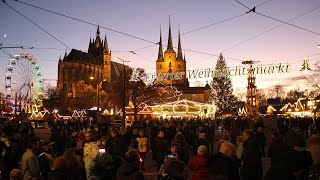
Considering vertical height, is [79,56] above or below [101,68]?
above

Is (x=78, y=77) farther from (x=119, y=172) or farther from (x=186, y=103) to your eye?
(x=119, y=172)

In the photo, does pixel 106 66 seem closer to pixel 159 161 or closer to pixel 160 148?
pixel 159 161

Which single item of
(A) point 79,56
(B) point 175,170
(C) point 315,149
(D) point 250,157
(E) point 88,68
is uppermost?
(A) point 79,56

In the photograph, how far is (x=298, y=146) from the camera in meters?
7.10

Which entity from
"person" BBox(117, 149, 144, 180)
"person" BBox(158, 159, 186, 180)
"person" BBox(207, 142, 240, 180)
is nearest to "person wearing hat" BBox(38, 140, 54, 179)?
"person" BBox(117, 149, 144, 180)

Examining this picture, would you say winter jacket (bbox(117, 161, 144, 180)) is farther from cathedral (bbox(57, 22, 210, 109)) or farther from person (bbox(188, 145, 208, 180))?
cathedral (bbox(57, 22, 210, 109))

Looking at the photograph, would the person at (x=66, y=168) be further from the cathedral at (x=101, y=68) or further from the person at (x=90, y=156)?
the cathedral at (x=101, y=68)

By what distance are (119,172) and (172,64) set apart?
13399cm

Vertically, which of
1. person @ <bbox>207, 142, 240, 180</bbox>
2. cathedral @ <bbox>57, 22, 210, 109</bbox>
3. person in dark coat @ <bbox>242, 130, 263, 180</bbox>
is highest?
cathedral @ <bbox>57, 22, 210, 109</bbox>

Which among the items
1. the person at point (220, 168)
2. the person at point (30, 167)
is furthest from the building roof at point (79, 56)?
the person at point (220, 168)

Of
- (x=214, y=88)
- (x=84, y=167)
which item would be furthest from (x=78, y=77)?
(x=84, y=167)

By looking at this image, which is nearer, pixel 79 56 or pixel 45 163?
pixel 45 163

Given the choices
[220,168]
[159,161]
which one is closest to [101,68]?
[159,161]

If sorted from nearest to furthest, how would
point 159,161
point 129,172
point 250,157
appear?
1. point 129,172
2. point 250,157
3. point 159,161
